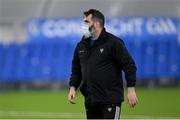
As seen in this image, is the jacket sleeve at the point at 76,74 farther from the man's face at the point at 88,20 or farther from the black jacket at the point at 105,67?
the man's face at the point at 88,20

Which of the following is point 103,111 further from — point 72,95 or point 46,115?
point 46,115

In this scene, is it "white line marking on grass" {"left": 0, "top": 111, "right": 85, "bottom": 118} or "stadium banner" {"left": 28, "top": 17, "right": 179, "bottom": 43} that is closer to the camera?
"white line marking on grass" {"left": 0, "top": 111, "right": 85, "bottom": 118}

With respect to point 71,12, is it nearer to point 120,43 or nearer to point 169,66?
point 169,66

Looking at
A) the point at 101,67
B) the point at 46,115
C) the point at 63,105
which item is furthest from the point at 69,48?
the point at 101,67

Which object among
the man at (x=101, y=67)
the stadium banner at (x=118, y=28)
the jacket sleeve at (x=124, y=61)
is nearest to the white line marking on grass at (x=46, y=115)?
the stadium banner at (x=118, y=28)

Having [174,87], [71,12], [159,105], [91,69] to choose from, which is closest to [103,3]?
[71,12]

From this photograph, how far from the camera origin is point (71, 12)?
21.4 m

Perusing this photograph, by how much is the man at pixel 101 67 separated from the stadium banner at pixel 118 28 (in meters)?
11.5

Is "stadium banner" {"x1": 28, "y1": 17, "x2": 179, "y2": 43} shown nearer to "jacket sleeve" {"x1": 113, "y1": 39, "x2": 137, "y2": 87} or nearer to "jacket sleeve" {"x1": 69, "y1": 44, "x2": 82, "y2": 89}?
"jacket sleeve" {"x1": 69, "y1": 44, "x2": 82, "y2": 89}

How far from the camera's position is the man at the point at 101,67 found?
23.0 feet

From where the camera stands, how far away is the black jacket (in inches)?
276

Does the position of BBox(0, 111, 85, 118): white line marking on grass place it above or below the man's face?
below

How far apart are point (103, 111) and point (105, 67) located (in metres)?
0.46

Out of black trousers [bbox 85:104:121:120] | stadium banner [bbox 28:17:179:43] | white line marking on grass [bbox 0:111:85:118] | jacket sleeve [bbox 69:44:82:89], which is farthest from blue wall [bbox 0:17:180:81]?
black trousers [bbox 85:104:121:120]
